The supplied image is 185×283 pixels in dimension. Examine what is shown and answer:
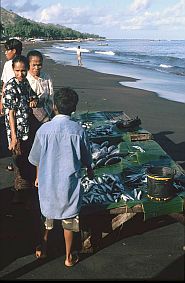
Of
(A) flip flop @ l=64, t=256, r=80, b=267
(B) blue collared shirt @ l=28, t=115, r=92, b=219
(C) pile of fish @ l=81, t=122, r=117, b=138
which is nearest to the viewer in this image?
(B) blue collared shirt @ l=28, t=115, r=92, b=219

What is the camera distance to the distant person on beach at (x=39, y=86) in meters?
5.70

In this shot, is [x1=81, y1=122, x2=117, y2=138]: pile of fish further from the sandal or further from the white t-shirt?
the sandal

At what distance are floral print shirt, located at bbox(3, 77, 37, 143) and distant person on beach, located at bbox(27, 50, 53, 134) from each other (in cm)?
21

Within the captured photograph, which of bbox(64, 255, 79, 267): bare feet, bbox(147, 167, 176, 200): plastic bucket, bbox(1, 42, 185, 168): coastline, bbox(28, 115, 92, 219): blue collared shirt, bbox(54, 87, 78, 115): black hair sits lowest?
bbox(1, 42, 185, 168): coastline

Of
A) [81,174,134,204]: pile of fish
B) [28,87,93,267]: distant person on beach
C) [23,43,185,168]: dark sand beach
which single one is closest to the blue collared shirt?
[28,87,93,267]: distant person on beach

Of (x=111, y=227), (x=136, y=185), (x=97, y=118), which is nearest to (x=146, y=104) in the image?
Answer: (x=97, y=118)

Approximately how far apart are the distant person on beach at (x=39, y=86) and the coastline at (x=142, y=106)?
11.1 feet

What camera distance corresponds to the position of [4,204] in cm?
588

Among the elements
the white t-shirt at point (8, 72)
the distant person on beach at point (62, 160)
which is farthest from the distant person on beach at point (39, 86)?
the distant person on beach at point (62, 160)

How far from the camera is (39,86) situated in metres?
5.93

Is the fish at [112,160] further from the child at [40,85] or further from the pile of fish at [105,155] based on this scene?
the child at [40,85]

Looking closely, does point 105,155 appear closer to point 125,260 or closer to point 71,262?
point 125,260

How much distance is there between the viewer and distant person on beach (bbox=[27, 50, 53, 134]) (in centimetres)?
570

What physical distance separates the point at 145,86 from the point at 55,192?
56.6 feet
